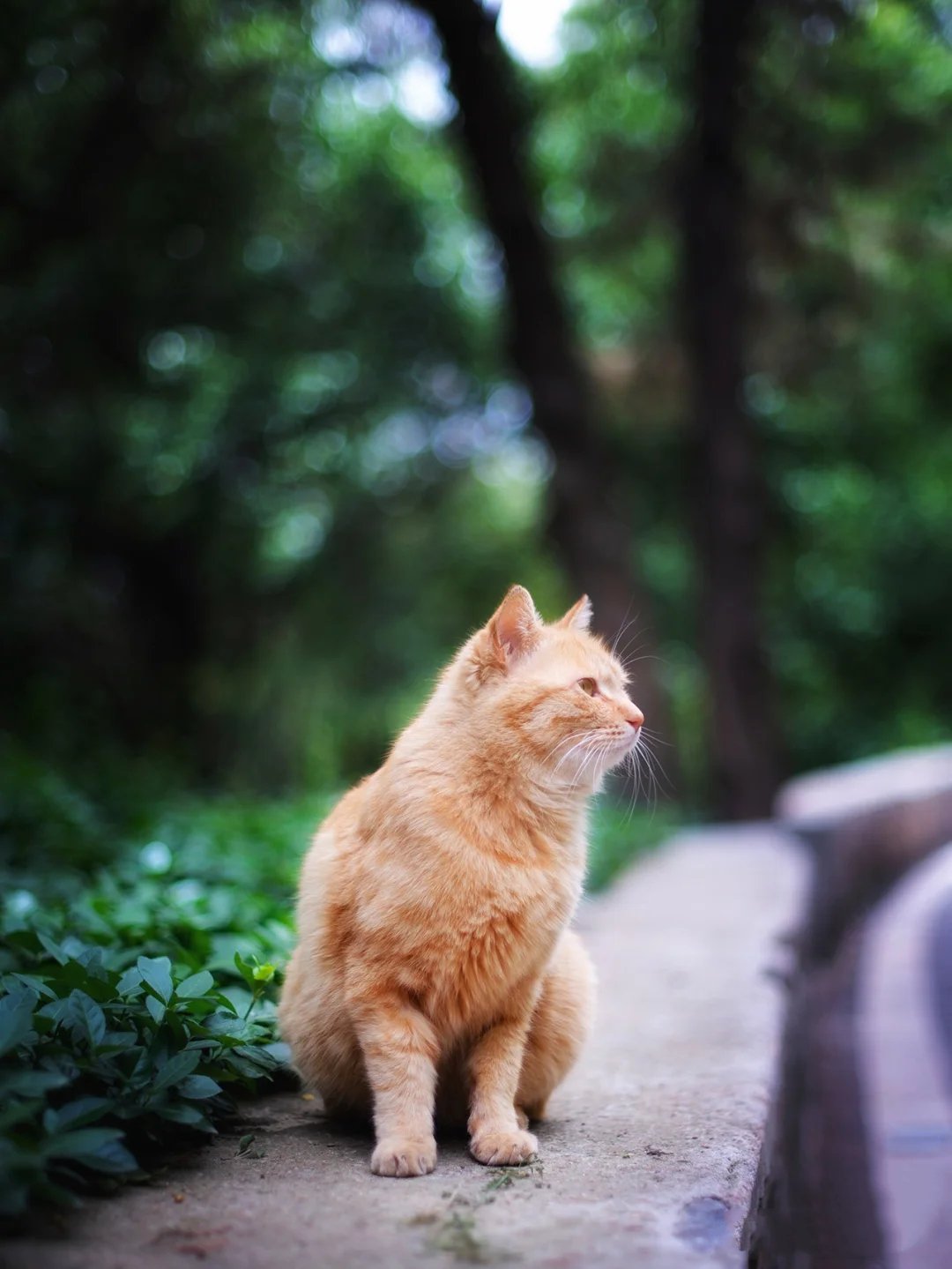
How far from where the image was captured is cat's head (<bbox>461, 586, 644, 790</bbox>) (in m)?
2.56

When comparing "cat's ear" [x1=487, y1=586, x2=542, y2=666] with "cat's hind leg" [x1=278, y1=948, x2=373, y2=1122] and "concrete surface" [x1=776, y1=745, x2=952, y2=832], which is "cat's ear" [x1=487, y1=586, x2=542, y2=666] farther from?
"concrete surface" [x1=776, y1=745, x2=952, y2=832]

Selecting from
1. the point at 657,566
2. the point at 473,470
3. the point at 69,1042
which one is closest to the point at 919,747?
the point at 657,566

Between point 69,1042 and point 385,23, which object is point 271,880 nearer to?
point 69,1042

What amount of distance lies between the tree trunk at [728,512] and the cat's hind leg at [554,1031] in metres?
8.04

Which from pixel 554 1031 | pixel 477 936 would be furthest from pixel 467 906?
pixel 554 1031

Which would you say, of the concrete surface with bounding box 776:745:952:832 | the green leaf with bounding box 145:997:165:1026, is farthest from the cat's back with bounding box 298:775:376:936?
the concrete surface with bounding box 776:745:952:832

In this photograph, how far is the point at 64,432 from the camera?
8641mm

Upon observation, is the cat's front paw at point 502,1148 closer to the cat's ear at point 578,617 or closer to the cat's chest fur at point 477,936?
the cat's chest fur at point 477,936

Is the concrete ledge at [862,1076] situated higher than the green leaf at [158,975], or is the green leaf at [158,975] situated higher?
the green leaf at [158,975]

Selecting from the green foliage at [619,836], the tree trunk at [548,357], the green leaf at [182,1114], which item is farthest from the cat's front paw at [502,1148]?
the tree trunk at [548,357]

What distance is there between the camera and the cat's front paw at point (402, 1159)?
2.28 m

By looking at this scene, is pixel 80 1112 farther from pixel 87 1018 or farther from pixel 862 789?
pixel 862 789

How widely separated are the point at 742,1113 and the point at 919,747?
14315mm

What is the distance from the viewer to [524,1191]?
7.29 feet
